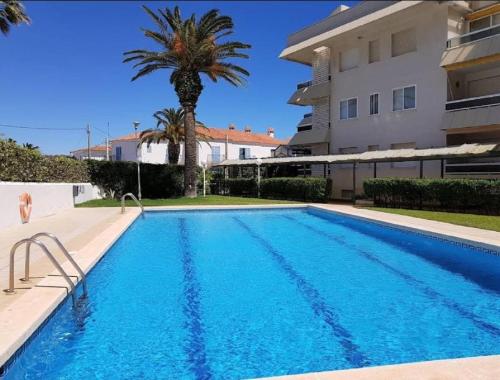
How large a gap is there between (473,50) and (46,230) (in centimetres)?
2153

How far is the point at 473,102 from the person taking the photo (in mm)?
20734

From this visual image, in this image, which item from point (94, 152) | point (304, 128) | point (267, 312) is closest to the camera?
point (267, 312)

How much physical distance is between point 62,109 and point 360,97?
2567cm

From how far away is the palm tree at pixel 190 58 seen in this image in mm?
24203

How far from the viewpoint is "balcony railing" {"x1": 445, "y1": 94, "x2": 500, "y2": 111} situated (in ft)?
65.7

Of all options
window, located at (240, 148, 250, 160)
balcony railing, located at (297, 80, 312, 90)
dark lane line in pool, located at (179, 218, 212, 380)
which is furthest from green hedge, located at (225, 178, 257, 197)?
window, located at (240, 148, 250, 160)

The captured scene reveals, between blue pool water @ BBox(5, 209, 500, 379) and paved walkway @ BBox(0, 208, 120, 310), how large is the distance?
0.87 meters

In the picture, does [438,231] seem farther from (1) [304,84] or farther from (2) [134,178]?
(1) [304,84]

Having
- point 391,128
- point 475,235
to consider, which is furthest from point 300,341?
point 391,128

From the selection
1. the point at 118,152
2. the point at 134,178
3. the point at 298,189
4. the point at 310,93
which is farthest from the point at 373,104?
the point at 118,152

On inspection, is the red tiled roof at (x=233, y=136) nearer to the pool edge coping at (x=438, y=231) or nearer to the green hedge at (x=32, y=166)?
the green hedge at (x=32, y=166)

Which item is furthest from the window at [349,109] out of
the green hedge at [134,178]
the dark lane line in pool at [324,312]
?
the dark lane line in pool at [324,312]

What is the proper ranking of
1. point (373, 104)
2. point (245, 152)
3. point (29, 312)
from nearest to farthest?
point (29, 312) → point (373, 104) → point (245, 152)

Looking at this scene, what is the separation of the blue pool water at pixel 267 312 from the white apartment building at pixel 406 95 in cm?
1019
